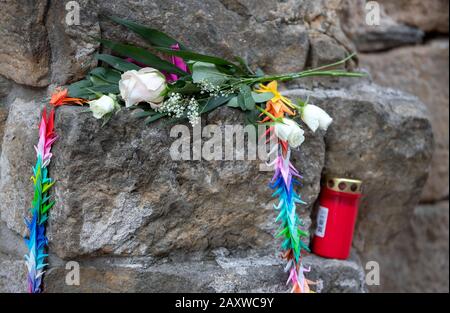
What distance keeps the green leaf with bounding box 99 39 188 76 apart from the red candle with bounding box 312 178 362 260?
1.74ft

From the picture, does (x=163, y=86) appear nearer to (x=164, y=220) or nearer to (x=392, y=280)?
(x=164, y=220)

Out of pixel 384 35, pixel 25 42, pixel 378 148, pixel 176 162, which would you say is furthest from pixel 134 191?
pixel 384 35

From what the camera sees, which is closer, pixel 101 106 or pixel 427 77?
pixel 101 106

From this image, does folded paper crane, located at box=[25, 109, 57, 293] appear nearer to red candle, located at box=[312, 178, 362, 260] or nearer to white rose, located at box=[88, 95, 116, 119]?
white rose, located at box=[88, 95, 116, 119]

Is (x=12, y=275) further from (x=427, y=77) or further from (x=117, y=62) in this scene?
(x=427, y=77)

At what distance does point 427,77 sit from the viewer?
2.00m

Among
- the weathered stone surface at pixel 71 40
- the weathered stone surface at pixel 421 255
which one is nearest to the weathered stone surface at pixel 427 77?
the weathered stone surface at pixel 421 255

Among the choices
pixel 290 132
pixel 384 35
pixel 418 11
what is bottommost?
pixel 290 132

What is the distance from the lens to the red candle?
1414mm

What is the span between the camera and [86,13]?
1243mm

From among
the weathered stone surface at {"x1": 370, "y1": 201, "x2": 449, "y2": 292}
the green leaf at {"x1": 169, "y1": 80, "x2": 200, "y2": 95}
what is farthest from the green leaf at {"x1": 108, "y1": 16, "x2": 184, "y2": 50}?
the weathered stone surface at {"x1": 370, "y1": 201, "x2": 449, "y2": 292}

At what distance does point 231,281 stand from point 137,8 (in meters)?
0.74

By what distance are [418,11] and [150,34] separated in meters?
1.25

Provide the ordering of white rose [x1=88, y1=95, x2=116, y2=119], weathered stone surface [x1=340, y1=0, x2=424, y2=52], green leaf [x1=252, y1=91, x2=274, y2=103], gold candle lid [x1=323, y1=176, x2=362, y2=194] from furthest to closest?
weathered stone surface [x1=340, y1=0, x2=424, y2=52]
gold candle lid [x1=323, y1=176, x2=362, y2=194]
green leaf [x1=252, y1=91, x2=274, y2=103]
white rose [x1=88, y1=95, x2=116, y2=119]
